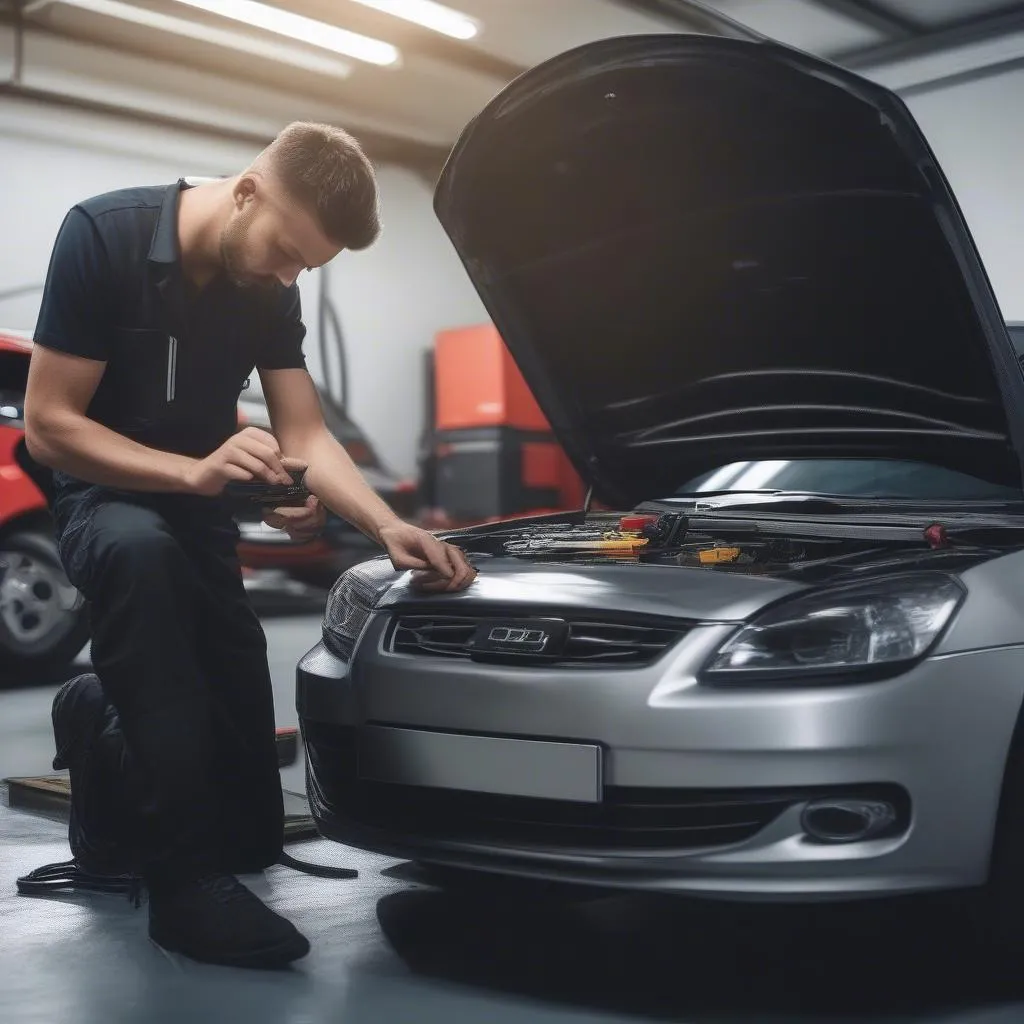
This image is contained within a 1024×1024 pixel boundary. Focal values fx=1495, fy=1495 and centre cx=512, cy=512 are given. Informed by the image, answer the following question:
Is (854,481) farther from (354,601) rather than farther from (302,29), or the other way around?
(302,29)

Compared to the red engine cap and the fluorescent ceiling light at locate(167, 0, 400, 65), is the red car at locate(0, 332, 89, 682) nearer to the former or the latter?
the red engine cap

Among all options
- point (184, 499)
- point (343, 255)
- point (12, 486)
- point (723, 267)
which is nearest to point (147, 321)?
point (184, 499)

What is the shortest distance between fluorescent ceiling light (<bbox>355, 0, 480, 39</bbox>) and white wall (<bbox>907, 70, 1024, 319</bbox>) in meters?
3.53

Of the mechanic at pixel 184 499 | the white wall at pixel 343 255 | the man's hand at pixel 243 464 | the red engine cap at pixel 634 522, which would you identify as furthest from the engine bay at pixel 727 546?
the white wall at pixel 343 255

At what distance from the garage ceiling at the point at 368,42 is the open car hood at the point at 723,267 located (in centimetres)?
732

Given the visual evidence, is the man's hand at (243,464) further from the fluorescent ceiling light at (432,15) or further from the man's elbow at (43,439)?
the fluorescent ceiling light at (432,15)

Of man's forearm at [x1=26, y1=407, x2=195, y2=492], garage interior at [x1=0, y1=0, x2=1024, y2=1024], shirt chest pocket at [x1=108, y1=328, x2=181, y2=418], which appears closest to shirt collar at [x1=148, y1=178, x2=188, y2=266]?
shirt chest pocket at [x1=108, y1=328, x2=181, y2=418]

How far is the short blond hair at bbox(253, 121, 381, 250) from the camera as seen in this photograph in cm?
240

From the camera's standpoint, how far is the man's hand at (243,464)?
2.33 metres

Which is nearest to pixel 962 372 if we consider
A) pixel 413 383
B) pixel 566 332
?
pixel 566 332

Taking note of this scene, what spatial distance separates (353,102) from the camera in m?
12.5

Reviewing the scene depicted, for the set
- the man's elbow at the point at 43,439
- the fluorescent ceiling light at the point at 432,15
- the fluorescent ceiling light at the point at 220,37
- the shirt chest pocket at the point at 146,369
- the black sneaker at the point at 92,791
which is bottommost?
the black sneaker at the point at 92,791

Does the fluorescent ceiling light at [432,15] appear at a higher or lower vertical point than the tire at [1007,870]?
higher

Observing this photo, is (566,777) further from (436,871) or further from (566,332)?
(566,332)
